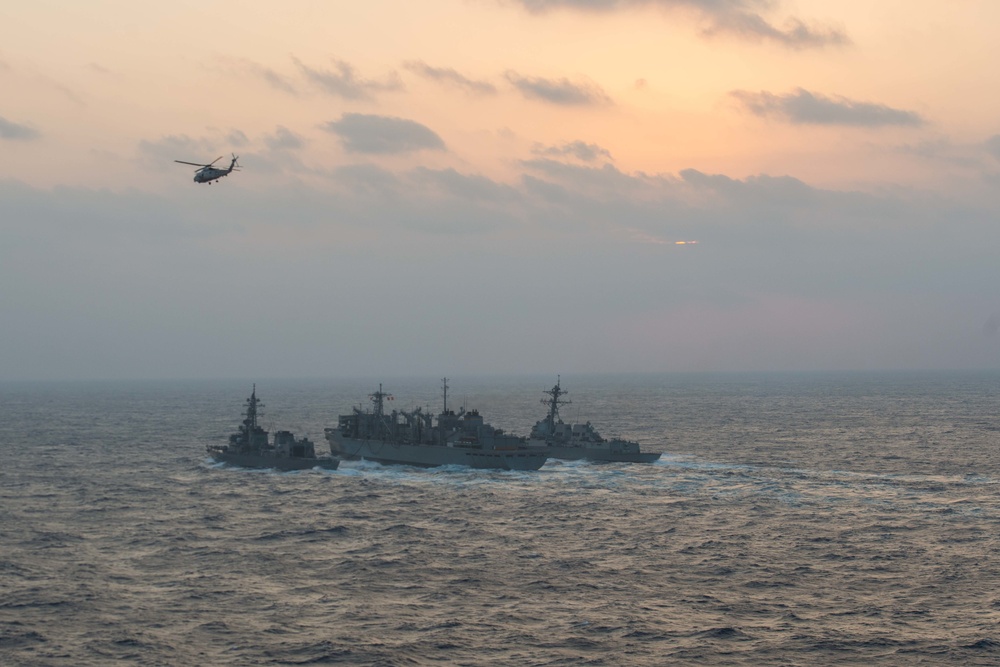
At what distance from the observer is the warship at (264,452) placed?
328 feet

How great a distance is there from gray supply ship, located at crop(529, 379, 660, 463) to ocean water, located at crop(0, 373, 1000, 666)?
4633 mm

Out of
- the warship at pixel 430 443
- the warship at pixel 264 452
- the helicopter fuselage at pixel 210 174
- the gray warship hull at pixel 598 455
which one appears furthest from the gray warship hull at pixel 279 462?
the helicopter fuselage at pixel 210 174

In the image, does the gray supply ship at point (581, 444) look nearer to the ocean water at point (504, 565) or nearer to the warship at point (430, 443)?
the ocean water at point (504, 565)

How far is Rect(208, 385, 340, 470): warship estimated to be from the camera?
3942 inches

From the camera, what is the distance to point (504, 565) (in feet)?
178

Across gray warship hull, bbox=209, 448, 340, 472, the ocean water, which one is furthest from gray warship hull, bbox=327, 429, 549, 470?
gray warship hull, bbox=209, 448, 340, 472

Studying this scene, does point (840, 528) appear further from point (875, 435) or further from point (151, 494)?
point (875, 435)

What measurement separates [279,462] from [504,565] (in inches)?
2028

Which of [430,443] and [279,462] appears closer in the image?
[279,462]

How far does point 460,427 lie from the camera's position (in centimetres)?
11138

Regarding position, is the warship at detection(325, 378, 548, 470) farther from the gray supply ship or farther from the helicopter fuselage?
the helicopter fuselage

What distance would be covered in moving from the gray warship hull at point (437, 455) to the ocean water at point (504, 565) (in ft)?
11.0

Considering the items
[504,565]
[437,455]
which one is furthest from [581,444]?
[504,565]

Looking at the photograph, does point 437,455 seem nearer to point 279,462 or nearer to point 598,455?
point 279,462
